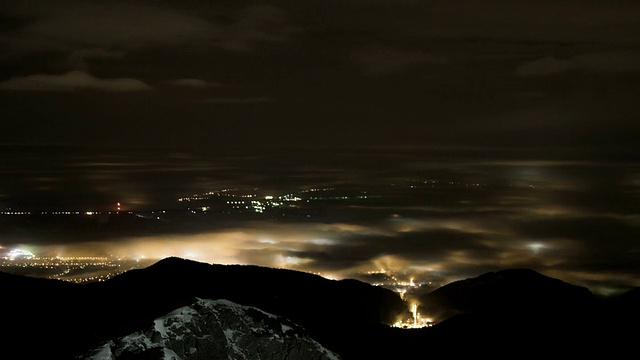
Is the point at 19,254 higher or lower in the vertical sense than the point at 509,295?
higher

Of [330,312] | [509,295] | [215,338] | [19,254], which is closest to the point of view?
[215,338]

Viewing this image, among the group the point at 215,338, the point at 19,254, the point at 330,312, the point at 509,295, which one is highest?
the point at 19,254

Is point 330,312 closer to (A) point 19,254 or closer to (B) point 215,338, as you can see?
(B) point 215,338

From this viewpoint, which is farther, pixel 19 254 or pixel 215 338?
pixel 19 254

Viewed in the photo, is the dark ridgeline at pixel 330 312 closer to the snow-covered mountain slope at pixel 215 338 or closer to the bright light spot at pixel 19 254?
the snow-covered mountain slope at pixel 215 338

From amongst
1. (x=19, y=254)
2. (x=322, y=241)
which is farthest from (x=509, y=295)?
(x=19, y=254)

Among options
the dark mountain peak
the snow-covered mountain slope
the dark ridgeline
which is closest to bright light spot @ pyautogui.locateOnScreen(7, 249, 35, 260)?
the dark ridgeline

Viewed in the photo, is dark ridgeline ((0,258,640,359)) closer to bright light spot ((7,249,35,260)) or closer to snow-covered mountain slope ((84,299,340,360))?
snow-covered mountain slope ((84,299,340,360))
